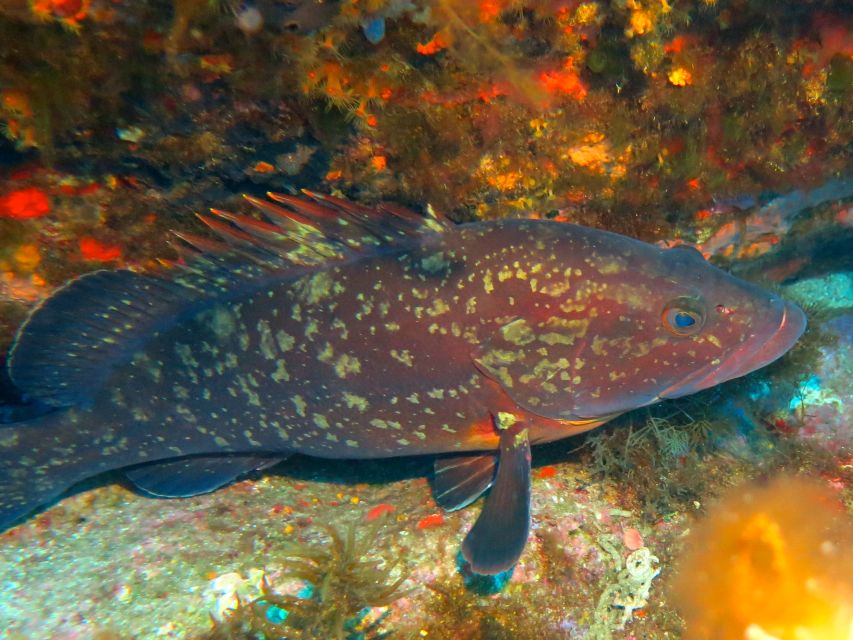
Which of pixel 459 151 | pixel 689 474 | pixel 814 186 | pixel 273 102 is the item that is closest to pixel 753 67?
pixel 814 186

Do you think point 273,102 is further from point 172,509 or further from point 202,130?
point 172,509

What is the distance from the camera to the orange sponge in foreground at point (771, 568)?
300 centimetres

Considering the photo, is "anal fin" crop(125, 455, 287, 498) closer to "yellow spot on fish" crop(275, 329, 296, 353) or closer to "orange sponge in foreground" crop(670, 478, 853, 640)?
"yellow spot on fish" crop(275, 329, 296, 353)

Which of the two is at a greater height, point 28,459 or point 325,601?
point 325,601

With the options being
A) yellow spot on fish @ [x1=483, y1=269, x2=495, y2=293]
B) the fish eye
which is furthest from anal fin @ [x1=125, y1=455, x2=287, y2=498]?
the fish eye

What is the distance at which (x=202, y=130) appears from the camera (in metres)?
3.23

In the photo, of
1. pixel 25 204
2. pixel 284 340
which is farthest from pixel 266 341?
pixel 25 204

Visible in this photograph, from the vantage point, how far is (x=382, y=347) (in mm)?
3418

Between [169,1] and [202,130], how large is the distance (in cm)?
77

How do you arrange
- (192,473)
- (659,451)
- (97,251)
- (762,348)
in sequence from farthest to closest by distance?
1. (192,473)
2. (97,251)
3. (659,451)
4. (762,348)

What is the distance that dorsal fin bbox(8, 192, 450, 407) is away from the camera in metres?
3.33

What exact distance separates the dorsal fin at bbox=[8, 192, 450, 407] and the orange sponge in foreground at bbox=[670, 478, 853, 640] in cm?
257

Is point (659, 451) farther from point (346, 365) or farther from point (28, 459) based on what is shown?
point (28, 459)

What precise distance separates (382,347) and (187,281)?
1.38m
